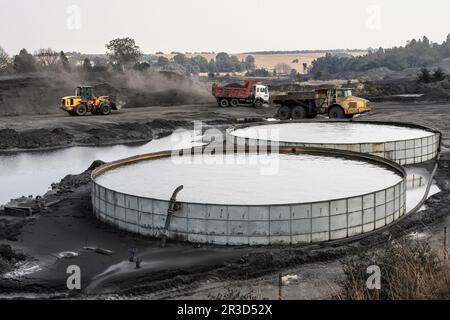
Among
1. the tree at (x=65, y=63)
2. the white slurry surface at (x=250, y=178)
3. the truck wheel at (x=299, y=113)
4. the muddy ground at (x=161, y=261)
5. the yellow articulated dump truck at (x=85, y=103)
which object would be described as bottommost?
the muddy ground at (x=161, y=261)

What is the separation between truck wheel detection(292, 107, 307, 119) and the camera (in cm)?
3684

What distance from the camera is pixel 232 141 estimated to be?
26188mm

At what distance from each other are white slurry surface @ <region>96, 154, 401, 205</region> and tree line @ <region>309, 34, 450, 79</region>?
357 feet

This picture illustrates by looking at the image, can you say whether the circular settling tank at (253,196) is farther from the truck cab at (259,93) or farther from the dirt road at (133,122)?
the truck cab at (259,93)

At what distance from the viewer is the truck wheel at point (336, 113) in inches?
1372

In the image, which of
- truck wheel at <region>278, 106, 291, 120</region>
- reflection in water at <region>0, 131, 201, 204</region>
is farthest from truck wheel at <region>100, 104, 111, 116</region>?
truck wheel at <region>278, 106, 291, 120</region>

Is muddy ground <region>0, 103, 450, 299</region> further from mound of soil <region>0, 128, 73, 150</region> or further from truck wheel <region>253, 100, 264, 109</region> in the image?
truck wheel <region>253, 100, 264, 109</region>

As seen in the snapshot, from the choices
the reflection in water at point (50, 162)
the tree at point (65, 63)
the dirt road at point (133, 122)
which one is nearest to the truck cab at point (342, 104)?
the dirt road at point (133, 122)

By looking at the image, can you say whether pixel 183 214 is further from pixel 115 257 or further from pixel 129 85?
pixel 129 85

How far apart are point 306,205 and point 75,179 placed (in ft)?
34.9

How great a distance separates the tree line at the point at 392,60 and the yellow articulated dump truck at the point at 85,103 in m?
89.5

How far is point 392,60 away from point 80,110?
5051 inches

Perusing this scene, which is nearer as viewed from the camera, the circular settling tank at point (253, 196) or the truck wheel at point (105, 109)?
the circular settling tank at point (253, 196)
